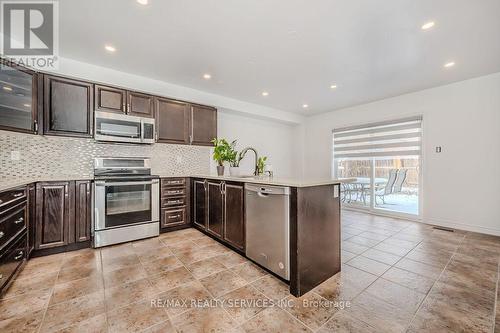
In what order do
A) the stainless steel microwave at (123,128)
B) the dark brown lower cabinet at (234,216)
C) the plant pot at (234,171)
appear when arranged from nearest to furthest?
1. the dark brown lower cabinet at (234,216)
2. the stainless steel microwave at (123,128)
3. the plant pot at (234,171)

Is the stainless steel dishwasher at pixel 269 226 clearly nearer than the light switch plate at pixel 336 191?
Yes

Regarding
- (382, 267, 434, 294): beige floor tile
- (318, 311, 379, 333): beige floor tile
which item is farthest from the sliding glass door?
(318, 311, 379, 333): beige floor tile

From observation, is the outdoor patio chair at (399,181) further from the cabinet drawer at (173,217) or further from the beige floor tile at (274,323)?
the cabinet drawer at (173,217)

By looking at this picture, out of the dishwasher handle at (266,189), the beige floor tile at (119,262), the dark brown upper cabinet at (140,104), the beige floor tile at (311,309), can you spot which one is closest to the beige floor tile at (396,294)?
the beige floor tile at (311,309)

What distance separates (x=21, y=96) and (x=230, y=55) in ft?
8.79

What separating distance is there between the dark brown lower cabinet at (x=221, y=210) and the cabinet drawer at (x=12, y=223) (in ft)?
6.62

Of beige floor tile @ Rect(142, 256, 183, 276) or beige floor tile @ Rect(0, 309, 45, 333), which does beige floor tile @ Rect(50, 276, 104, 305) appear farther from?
beige floor tile @ Rect(142, 256, 183, 276)

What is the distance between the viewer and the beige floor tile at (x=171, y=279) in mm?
1915

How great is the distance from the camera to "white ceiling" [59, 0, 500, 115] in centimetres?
202

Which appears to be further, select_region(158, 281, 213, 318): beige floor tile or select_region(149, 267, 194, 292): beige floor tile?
select_region(149, 267, 194, 292): beige floor tile

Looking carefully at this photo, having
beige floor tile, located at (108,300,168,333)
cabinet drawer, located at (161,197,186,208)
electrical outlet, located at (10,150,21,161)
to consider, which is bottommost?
beige floor tile, located at (108,300,168,333)

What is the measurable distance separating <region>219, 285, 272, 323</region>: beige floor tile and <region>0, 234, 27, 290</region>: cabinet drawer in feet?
6.06

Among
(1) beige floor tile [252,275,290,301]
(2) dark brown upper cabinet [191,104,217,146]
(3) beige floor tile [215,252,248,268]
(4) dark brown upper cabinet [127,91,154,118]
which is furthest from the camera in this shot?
(2) dark brown upper cabinet [191,104,217,146]

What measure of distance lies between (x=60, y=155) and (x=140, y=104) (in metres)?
1.35
